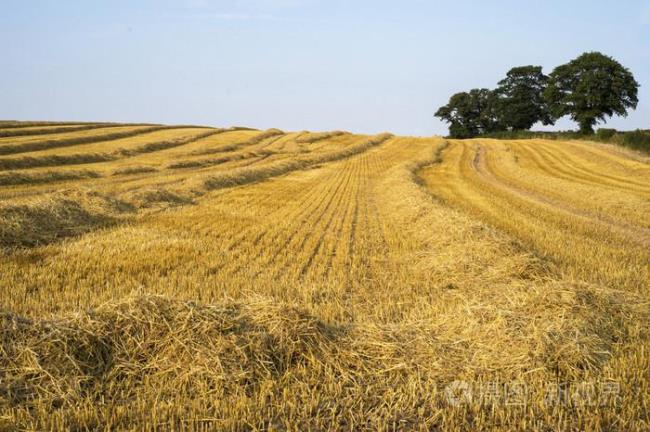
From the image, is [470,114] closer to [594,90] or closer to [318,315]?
[594,90]

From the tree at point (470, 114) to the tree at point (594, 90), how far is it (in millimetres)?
19417

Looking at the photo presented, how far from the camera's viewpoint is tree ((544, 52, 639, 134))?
171 ft

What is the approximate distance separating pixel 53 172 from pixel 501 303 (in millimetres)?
21828

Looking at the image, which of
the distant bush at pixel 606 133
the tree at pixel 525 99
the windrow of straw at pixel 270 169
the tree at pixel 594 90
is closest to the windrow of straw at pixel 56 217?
the windrow of straw at pixel 270 169

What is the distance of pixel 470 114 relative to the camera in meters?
79.6

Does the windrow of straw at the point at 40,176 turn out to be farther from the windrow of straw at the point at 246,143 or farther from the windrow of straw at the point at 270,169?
the windrow of straw at the point at 246,143

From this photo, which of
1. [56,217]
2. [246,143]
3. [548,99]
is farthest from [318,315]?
[548,99]

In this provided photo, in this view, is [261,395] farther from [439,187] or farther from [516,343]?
[439,187]

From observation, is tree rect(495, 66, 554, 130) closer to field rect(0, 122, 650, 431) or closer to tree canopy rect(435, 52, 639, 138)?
tree canopy rect(435, 52, 639, 138)

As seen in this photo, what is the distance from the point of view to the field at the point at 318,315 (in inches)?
156

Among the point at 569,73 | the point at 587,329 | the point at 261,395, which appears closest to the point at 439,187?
the point at 587,329

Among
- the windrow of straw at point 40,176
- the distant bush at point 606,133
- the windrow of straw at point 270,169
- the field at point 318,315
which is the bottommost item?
the field at point 318,315

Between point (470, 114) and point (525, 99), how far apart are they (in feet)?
Answer: 33.0

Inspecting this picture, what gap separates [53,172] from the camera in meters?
21.6
